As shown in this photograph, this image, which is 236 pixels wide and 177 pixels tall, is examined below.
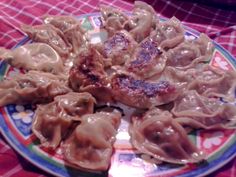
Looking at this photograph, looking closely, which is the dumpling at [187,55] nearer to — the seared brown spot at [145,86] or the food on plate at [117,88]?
the food on plate at [117,88]

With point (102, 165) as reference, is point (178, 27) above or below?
above

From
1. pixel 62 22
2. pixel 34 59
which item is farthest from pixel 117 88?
pixel 62 22

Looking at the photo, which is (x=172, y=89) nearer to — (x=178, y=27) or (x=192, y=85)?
(x=192, y=85)

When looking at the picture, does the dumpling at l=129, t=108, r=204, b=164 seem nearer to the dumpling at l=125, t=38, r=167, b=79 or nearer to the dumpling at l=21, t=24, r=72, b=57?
the dumpling at l=125, t=38, r=167, b=79

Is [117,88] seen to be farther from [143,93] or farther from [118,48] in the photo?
[118,48]

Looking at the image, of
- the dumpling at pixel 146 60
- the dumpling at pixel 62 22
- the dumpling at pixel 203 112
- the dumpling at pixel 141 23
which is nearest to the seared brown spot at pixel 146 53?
the dumpling at pixel 146 60

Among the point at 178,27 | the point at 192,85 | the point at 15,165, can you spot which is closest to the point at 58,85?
the point at 15,165
